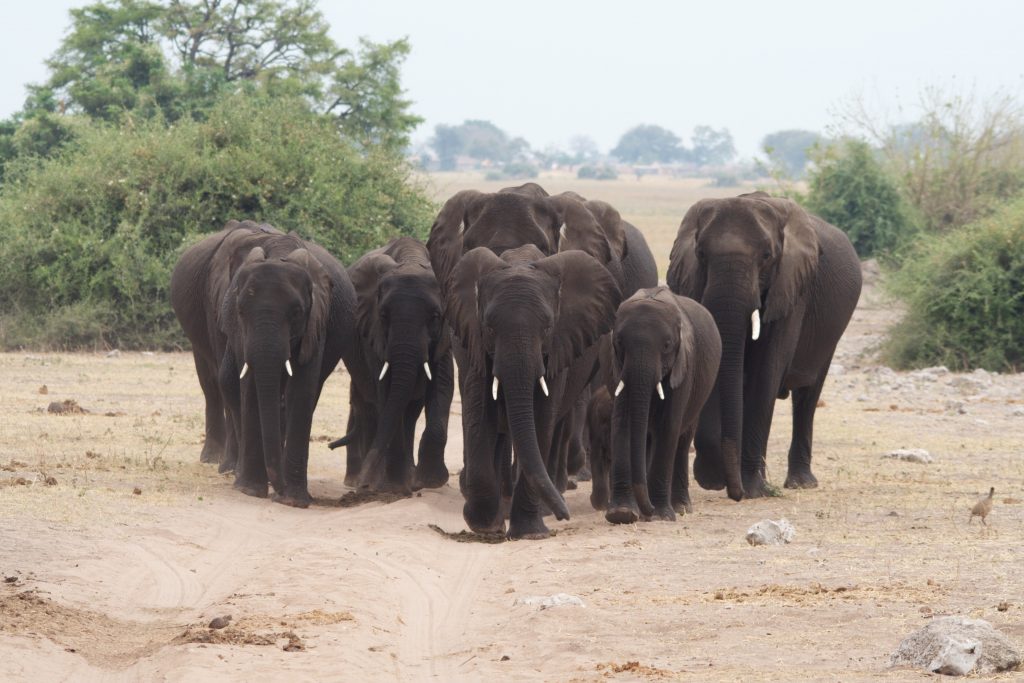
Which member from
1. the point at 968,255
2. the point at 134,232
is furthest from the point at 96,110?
the point at 968,255

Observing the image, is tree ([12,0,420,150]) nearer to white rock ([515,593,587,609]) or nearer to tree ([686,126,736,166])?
white rock ([515,593,587,609])

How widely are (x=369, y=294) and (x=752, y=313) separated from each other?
294 cm

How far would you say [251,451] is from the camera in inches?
471

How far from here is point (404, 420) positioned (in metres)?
12.7

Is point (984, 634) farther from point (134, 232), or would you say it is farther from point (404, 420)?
point (134, 232)

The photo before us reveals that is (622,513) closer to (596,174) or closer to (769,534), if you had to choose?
(769,534)

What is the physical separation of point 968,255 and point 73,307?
44.0ft

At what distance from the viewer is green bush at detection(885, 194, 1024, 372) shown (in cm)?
2427

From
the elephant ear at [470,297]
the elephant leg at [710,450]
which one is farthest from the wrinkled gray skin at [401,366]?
the elephant leg at [710,450]

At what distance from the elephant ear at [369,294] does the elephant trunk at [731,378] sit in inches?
98.6

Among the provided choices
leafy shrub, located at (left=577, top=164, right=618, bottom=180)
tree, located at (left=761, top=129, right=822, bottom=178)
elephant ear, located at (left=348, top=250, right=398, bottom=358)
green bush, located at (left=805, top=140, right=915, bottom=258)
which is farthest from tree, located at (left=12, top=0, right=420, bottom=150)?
tree, located at (left=761, top=129, right=822, bottom=178)

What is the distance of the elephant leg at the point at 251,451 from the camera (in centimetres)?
1186

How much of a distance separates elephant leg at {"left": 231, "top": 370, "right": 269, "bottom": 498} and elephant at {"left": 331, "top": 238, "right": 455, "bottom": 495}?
3.00 feet

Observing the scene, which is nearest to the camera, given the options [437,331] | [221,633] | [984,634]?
[984,634]
